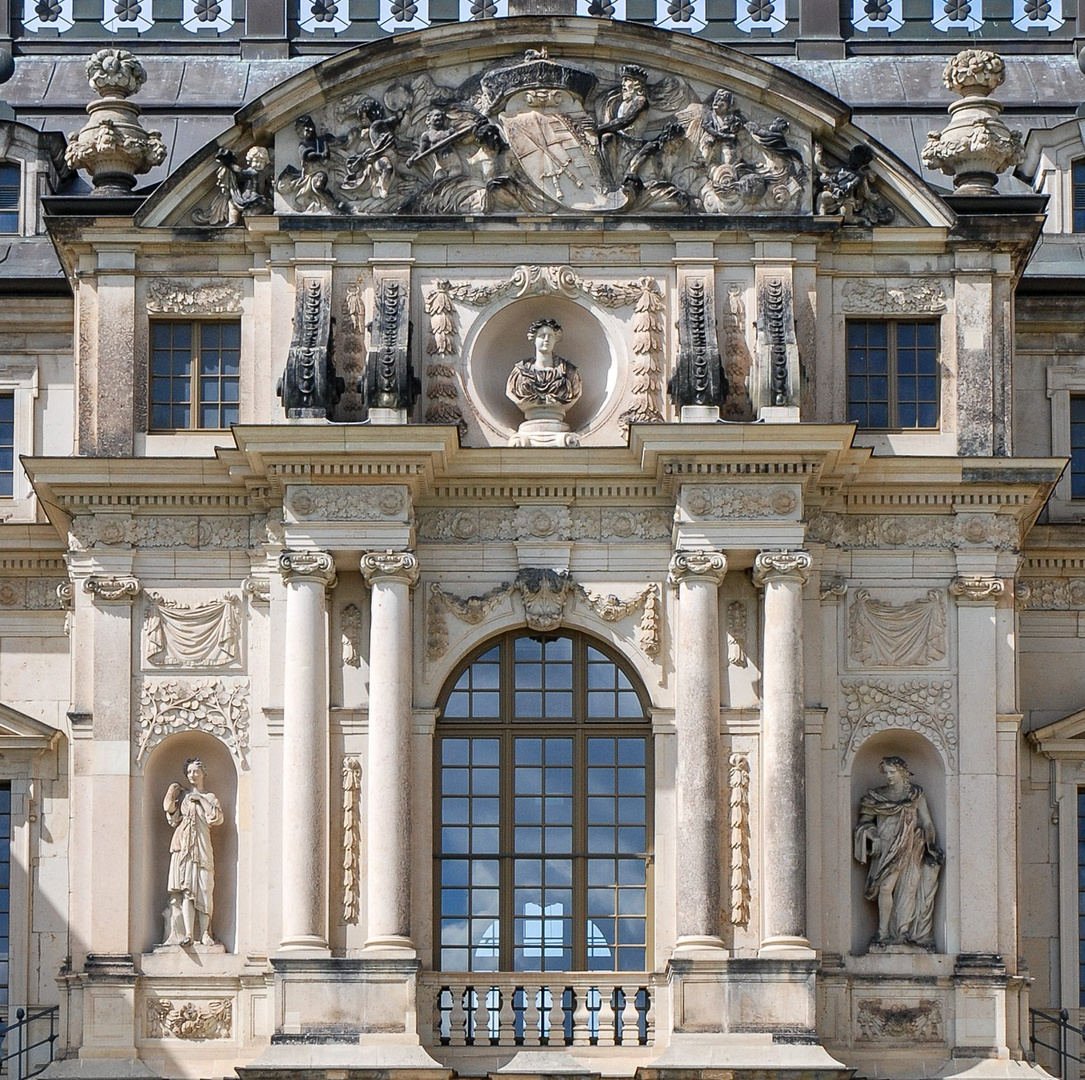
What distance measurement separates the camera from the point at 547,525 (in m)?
40.0

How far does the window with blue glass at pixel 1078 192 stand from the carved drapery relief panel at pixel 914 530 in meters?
5.74

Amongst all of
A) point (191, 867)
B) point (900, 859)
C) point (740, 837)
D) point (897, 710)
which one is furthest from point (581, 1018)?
point (897, 710)

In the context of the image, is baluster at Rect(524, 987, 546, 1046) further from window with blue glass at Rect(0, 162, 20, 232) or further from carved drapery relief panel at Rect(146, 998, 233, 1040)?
window with blue glass at Rect(0, 162, 20, 232)

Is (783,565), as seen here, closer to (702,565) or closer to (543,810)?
(702,565)

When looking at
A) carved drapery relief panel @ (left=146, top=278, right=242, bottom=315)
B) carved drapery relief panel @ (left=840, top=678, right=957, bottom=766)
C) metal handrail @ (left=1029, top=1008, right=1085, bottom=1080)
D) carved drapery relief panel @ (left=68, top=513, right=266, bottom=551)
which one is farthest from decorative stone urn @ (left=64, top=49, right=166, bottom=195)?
metal handrail @ (left=1029, top=1008, right=1085, bottom=1080)

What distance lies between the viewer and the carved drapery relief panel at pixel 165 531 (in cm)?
4006

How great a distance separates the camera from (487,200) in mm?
40500

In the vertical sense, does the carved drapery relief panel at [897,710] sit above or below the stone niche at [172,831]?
above

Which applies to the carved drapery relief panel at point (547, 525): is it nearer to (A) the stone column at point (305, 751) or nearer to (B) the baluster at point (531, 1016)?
(A) the stone column at point (305, 751)

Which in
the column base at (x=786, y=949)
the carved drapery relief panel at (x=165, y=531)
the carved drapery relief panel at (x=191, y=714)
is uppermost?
the carved drapery relief panel at (x=165, y=531)

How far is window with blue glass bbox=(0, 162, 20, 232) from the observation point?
144 ft

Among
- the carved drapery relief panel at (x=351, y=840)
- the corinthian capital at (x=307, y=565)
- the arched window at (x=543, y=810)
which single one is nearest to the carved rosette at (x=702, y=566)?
the arched window at (x=543, y=810)

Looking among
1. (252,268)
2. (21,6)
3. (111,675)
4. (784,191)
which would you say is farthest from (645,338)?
(21,6)

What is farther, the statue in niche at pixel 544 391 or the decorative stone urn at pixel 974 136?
the decorative stone urn at pixel 974 136
